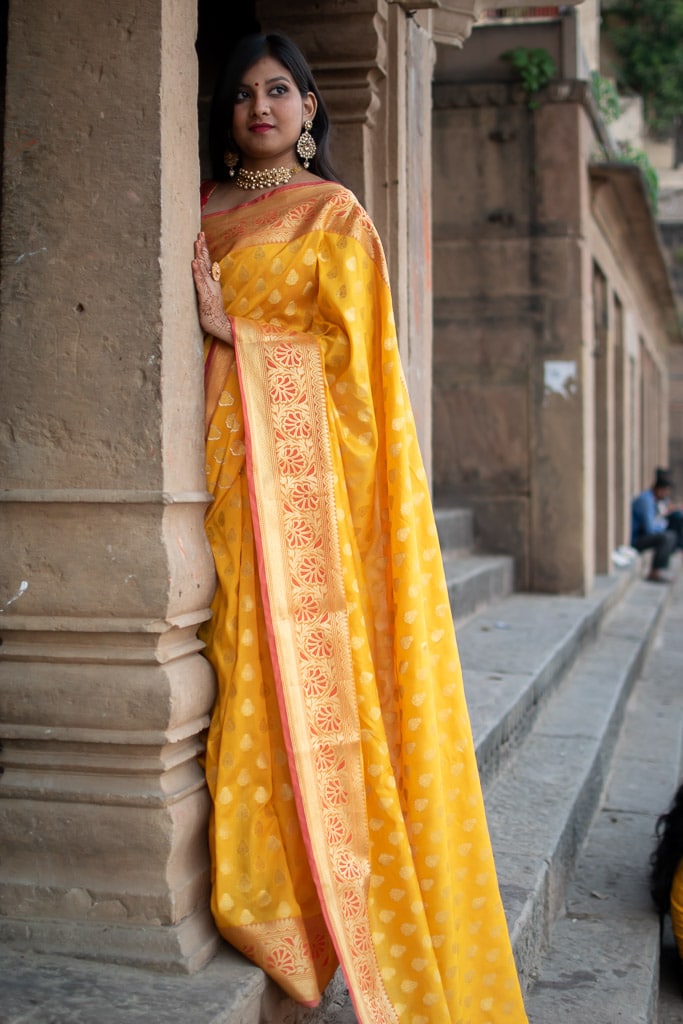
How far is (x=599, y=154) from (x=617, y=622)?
131 inches

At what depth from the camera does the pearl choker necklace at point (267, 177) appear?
2445 millimetres

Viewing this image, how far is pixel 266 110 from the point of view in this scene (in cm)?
238

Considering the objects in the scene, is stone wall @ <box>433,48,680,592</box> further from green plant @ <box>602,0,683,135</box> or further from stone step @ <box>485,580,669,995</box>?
green plant @ <box>602,0,683,135</box>

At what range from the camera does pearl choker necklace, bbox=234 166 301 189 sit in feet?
8.02

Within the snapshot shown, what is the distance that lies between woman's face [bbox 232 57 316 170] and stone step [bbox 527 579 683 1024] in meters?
2.09

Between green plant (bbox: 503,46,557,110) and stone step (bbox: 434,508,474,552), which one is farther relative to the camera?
green plant (bbox: 503,46,557,110)

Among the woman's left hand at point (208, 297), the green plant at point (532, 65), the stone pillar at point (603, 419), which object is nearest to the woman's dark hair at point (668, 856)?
the woman's left hand at point (208, 297)

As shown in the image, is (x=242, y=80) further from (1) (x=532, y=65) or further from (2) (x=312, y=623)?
(1) (x=532, y=65)

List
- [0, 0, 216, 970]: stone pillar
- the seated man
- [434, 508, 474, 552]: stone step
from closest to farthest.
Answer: [0, 0, 216, 970]: stone pillar
[434, 508, 474, 552]: stone step
the seated man

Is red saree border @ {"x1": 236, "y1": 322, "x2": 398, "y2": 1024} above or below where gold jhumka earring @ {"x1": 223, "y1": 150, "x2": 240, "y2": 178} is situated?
below

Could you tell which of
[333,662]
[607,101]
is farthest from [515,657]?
[607,101]

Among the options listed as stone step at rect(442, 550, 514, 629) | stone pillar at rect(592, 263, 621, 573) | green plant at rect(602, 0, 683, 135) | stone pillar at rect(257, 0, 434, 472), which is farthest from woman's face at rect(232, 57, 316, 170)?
green plant at rect(602, 0, 683, 135)

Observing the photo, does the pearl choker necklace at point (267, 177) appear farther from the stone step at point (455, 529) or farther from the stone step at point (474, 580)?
the stone step at point (455, 529)

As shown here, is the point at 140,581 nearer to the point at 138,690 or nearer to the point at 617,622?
the point at 138,690
